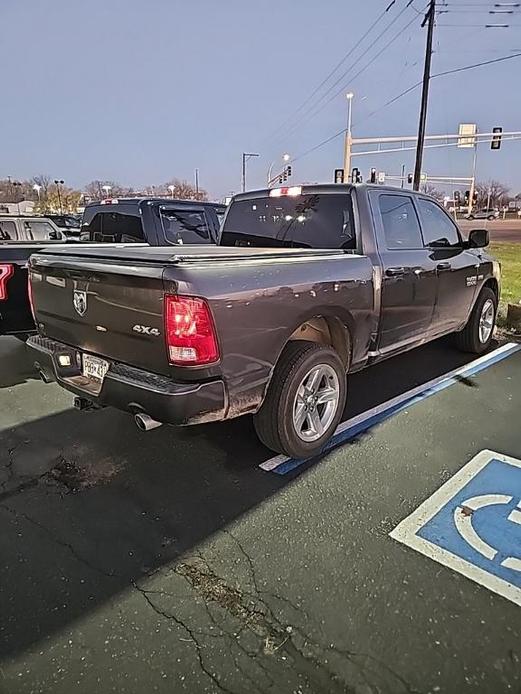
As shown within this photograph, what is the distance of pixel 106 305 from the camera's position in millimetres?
2943

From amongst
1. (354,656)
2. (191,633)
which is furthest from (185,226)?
(354,656)

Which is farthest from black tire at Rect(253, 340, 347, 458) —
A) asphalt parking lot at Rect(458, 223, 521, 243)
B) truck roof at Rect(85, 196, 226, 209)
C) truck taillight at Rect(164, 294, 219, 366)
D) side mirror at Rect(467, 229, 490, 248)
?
asphalt parking lot at Rect(458, 223, 521, 243)

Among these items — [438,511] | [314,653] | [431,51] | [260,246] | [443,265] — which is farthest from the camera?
[431,51]

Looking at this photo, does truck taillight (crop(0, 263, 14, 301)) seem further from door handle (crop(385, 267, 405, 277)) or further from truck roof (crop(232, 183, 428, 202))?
door handle (crop(385, 267, 405, 277))

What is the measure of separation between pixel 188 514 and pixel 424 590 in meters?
1.34

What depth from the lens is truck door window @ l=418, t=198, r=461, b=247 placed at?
477 centimetres

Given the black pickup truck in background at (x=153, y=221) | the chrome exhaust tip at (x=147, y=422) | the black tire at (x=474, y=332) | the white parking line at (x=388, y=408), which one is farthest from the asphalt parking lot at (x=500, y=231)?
the chrome exhaust tip at (x=147, y=422)

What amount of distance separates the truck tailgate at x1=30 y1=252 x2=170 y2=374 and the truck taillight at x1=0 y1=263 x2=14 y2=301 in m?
1.69

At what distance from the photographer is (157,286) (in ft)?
8.55

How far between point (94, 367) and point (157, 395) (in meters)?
0.73

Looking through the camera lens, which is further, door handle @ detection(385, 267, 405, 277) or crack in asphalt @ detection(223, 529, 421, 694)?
door handle @ detection(385, 267, 405, 277)

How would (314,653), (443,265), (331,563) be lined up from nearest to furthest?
(314,653) < (331,563) < (443,265)

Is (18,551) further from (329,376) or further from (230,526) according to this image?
(329,376)

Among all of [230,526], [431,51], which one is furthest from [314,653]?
[431,51]
